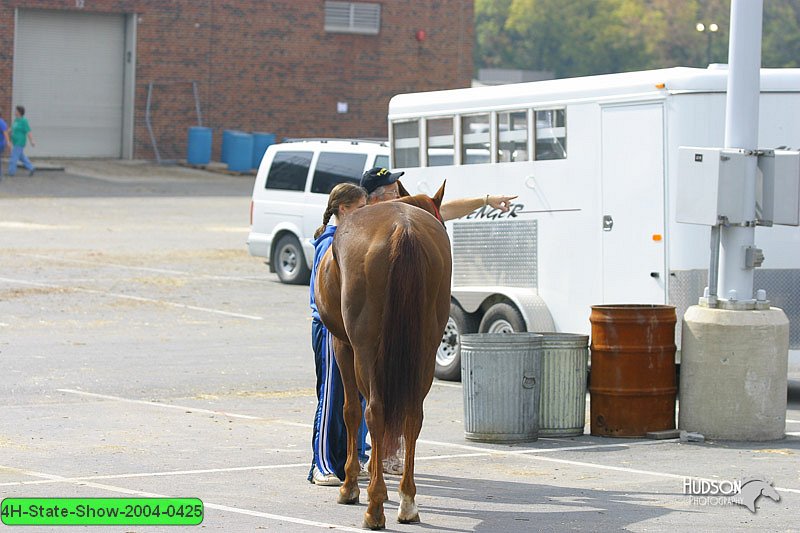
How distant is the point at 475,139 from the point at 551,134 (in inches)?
45.8

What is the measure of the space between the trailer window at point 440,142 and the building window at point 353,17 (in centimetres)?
3807

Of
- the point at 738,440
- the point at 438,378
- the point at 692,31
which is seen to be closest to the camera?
the point at 738,440

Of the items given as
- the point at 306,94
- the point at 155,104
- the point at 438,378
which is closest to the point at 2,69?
the point at 155,104

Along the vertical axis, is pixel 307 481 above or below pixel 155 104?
below

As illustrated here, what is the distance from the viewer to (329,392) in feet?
31.2

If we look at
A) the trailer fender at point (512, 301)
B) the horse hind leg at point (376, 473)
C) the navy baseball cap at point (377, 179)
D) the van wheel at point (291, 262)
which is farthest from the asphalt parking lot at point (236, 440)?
the navy baseball cap at point (377, 179)

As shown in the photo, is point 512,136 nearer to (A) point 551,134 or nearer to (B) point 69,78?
(A) point 551,134

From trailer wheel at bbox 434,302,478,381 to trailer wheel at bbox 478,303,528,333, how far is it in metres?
0.26

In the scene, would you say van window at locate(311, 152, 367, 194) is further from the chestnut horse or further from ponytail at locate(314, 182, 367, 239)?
the chestnut horse

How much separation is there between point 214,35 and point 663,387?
4125cm

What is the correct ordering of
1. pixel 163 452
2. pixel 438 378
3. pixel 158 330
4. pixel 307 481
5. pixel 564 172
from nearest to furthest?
pixel 307 481 → pixel 163 452 → pixel 564 172 → pixel 438 378 → pixel 158 330

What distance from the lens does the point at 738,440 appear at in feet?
36.0

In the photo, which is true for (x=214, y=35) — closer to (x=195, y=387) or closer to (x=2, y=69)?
(x=2, y=69)

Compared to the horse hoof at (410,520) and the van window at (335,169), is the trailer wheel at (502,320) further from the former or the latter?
the van window at (335,169)
